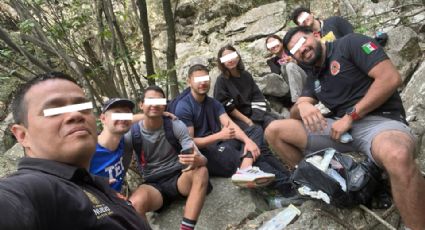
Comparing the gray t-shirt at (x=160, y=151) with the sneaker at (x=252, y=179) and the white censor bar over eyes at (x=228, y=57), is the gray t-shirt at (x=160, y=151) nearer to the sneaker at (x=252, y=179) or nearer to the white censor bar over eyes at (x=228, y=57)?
the sneaker at (x=252, y=179)

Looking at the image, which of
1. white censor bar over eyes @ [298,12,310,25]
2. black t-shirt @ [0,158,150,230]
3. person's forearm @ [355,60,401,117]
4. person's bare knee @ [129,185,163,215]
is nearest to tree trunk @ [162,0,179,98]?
person's bare knee @ [129,185,163,215]

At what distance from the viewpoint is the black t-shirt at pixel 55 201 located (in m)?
1.01

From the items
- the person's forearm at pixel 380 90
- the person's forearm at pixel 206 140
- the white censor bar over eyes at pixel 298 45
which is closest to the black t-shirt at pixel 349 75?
the person's forearm at pixel 380 90

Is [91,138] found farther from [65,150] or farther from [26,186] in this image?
[26,186]

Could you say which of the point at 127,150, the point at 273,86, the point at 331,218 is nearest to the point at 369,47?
the point at 331,218

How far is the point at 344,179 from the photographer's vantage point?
2883 mm

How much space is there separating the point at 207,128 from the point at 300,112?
1363 millimetres

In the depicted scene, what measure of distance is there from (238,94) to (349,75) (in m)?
1.95

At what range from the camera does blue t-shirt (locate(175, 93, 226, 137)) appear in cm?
418

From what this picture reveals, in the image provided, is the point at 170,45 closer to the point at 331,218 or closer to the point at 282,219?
the point at 282,219

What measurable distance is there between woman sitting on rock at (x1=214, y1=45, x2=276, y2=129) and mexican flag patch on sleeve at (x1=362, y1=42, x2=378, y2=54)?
200cm

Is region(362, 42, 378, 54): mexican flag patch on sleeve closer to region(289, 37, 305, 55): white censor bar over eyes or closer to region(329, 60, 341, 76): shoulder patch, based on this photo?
region(329, 60, 341, 76): shoulder patch

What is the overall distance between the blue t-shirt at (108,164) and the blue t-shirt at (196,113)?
107 centimetres

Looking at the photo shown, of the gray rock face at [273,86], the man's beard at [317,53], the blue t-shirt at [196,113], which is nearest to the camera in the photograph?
the man's beard at [317,53]
